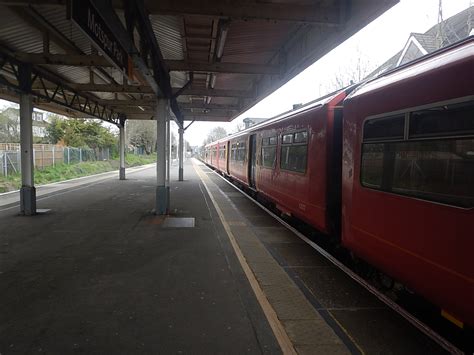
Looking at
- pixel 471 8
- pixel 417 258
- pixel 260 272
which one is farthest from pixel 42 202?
pixel 471 8

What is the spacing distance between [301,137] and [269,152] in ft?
9.85

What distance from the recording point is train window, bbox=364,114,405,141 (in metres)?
3.84

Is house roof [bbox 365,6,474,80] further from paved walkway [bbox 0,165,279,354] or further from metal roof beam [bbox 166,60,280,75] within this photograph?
paved walkway [bbox 0,165,279,354]

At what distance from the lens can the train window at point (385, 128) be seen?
384 cm

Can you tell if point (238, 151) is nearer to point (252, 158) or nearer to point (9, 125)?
point (252, 158)

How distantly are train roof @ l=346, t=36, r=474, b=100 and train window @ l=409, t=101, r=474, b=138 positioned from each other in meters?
0.40

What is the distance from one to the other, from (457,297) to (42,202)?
1312 cm

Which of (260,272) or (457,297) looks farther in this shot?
(260,272)

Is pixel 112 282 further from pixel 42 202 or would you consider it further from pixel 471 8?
pixel 471 8

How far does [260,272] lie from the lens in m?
5.53

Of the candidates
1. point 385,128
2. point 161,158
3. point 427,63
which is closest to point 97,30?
point 385,128

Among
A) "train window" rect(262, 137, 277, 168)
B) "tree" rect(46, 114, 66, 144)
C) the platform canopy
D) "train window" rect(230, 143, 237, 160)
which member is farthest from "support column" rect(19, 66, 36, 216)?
"tree" rect(46, 114, 66, 144)

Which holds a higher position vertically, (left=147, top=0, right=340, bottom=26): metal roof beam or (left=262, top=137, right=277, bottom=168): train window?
(left=147, top=0, right=340, bottom=26): metal roof beam

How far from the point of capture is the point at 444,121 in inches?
125
